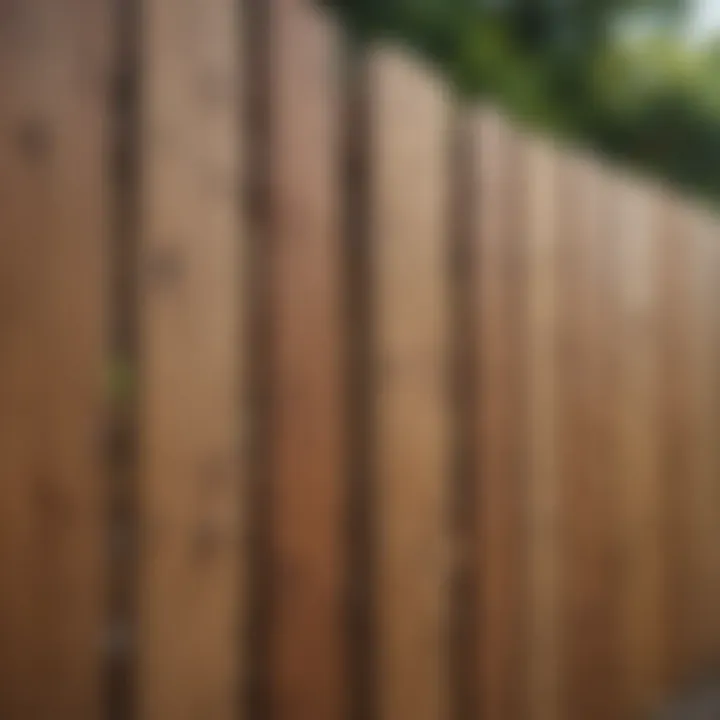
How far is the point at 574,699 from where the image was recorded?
112 inches

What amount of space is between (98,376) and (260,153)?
51 centimetres

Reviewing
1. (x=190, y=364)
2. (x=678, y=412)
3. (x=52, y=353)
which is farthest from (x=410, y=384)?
(x=678, y=412)

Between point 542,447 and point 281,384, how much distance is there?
1.20 meters

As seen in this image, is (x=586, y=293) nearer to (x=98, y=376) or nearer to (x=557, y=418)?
(x=557, y=418)

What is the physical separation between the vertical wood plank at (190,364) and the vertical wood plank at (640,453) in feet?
6.41

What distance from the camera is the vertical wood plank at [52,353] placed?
51.0 inches

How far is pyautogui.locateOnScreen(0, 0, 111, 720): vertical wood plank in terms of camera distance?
4.25 ft

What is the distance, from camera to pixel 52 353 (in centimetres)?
133

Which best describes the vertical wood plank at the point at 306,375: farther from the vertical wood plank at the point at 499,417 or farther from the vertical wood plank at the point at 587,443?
the vertical wood plank at the point at 587,443

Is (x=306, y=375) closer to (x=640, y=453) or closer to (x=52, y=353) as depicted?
(x=52, y=353)

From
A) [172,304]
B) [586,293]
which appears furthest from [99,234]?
[586,293]

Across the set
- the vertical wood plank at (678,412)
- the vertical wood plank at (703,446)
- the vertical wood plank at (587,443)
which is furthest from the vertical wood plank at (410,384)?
the vertical wood plank at (703,446)

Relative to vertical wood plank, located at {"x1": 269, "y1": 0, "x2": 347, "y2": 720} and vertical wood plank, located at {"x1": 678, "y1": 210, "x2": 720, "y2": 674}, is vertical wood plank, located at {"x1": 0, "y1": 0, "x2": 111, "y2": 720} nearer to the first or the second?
vertical wood plank, located at {"x1": 269, "y1": 0, "x2": 347, "y2": 720}

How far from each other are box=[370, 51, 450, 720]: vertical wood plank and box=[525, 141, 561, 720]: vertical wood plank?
46 centimetres
